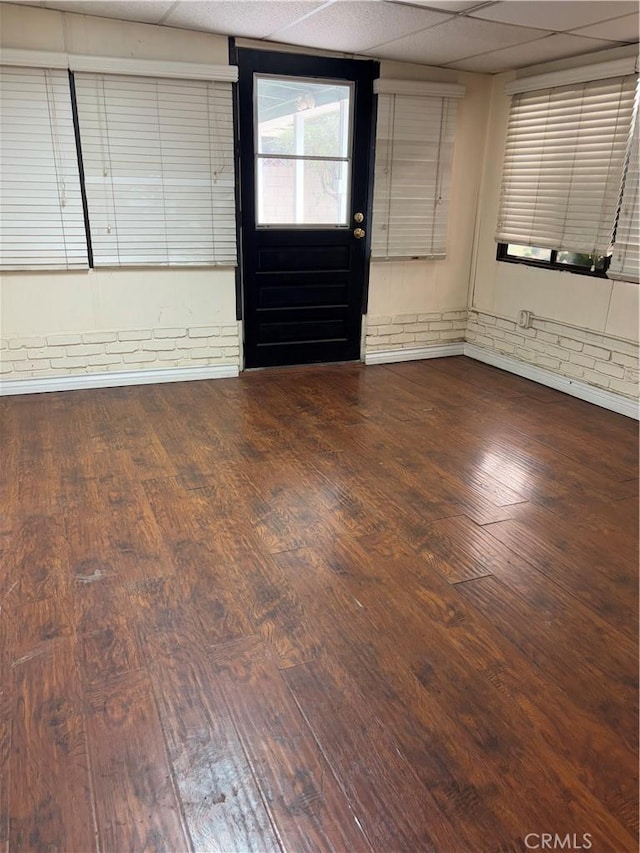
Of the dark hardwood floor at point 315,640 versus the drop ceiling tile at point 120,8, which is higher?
the drop ceiling tile at point 120,8

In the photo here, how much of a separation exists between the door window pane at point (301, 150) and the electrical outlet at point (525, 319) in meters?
1.61

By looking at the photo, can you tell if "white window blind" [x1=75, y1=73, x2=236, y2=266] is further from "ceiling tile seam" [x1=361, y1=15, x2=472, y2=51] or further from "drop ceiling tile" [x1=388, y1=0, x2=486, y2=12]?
"drop ceiling tile" [x1=388, y1=0, x2=486, y2=12]

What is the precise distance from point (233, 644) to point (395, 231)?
12.4 feet

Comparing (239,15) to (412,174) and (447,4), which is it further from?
(412,174)

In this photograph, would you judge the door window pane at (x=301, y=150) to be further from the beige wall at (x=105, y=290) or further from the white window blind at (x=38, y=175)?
the white window blind at (x=38, y=175)

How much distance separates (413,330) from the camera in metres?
5.21

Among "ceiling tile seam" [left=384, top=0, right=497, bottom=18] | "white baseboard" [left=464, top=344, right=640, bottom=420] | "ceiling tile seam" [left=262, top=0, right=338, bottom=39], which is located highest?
"ceiling tile seam" [left=262, top=0, right=338, bottom=39]

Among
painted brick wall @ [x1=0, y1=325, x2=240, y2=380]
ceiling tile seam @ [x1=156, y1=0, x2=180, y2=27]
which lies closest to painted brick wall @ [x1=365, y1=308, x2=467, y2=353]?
painted brick wall @ [x1=0, y1=325, x2=240, y2=380]

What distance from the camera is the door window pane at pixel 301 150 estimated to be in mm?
4277

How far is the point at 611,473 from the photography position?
10.4 feet

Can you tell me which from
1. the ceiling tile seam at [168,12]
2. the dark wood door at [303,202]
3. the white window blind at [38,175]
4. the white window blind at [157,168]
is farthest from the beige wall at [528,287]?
the white window blind at [38,175]

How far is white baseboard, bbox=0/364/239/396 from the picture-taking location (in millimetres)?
4121

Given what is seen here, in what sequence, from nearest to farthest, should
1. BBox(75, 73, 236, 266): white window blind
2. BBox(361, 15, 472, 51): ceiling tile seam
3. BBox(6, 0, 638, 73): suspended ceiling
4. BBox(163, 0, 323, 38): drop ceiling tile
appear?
BBox(6, 0, 638, 73): suspended ceiling < BBox(163, 0, 323, 38): drop ceiling tile < BBox(361, 15, 472, 51): ceiling tile seam < BBox(75, 73, 236, 266): white window blind

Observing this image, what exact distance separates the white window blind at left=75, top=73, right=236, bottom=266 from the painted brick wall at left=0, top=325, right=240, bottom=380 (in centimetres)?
51
